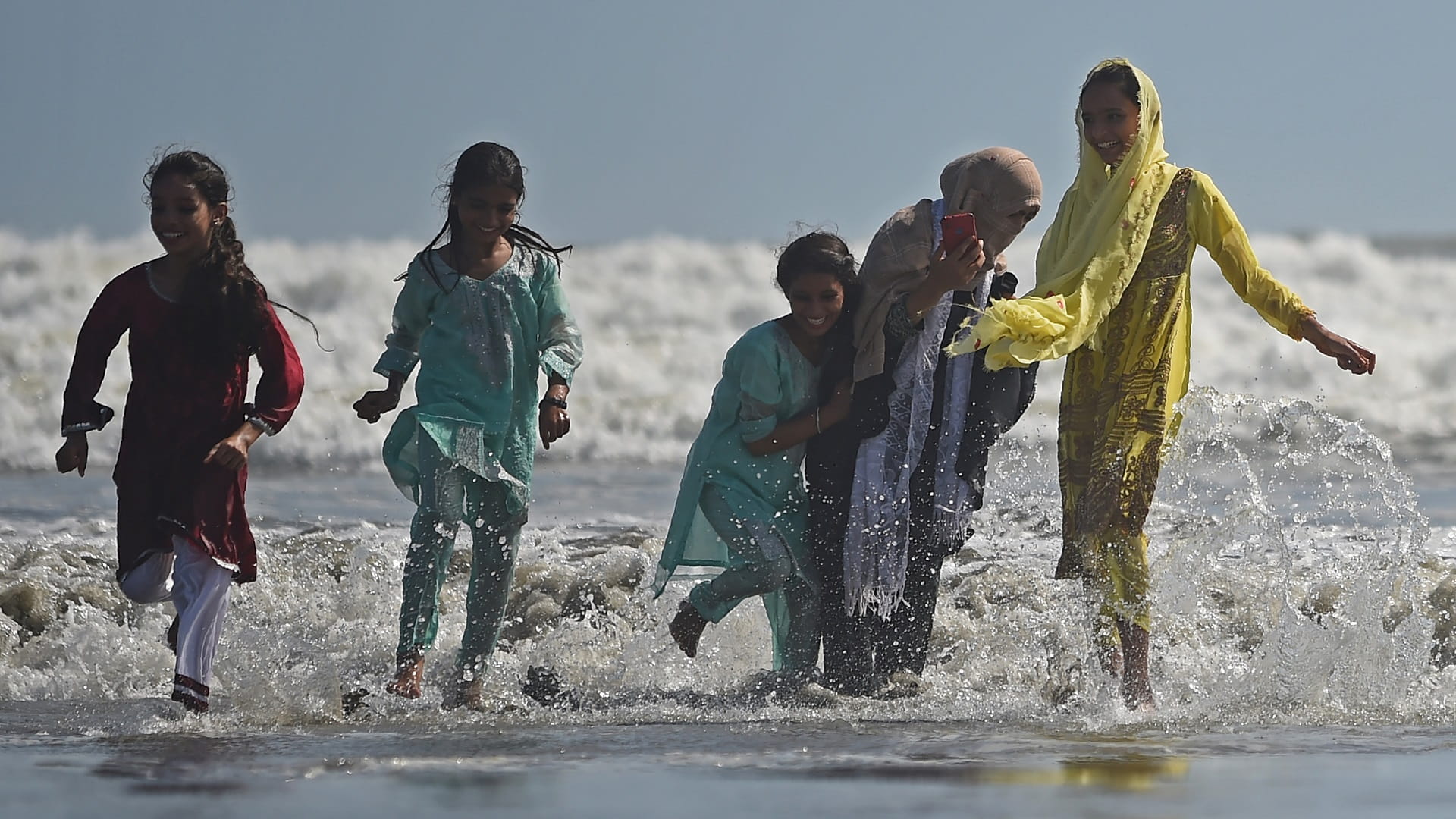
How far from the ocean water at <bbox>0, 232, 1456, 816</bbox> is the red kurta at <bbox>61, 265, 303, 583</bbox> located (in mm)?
487

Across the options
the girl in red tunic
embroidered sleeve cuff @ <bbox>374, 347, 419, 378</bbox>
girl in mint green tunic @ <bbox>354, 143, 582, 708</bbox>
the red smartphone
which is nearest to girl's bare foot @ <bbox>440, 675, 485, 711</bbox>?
girl in mint green tunic @ <bbox>354, 143, 582, 708</bbox>

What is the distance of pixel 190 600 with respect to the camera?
4727 millimetres

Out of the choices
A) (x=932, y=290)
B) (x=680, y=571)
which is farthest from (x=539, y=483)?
(x=932, y=290)

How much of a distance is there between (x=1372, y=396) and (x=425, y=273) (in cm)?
1289

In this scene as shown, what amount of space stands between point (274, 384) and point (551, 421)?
27.5 inches

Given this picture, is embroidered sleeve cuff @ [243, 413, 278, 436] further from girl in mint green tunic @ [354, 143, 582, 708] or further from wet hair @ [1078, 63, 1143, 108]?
wet hair @ [1078, 63, 1143, 108]

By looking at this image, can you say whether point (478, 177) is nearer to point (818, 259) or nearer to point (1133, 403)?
point (818, 259)

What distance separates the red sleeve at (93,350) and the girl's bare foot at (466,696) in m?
1.17

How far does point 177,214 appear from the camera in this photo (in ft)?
15.5

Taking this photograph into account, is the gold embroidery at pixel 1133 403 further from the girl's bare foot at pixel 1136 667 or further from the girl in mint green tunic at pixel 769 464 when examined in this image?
the girl in mint green tunic at pixel 769 464

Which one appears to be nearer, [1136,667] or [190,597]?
[190,597]

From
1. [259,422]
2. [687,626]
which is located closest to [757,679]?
[687,626]

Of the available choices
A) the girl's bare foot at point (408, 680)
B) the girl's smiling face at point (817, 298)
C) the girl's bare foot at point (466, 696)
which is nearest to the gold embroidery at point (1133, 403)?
the girl's smiling face at point (817, 298)

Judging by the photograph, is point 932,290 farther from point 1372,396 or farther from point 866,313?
point 1372,396
